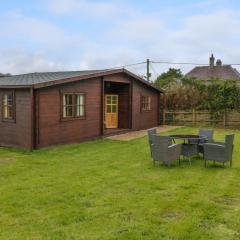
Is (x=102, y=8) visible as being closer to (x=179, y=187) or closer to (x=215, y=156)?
(x=215, y=156)

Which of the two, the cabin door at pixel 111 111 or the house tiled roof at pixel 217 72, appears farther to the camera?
the house tiled roof at pixel 217 72

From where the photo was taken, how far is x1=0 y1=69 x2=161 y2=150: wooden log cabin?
12.5m

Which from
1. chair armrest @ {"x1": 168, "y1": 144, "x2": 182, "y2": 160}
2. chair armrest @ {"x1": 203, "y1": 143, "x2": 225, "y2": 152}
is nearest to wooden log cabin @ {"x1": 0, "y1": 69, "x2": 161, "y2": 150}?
chair armrest @ {"x1": 168, "y1": 144, "x2": 182, "y2": 160}

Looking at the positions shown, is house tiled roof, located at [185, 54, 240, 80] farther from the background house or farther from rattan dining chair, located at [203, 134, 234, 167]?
rattan dining chair, located at [203, 134, 234, 167]

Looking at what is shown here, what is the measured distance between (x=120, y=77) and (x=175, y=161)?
8.39m

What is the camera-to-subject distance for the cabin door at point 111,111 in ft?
62.0

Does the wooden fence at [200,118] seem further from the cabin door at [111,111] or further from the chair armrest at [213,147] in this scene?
the chair armrest at [213,147]

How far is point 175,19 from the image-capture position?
20.2m

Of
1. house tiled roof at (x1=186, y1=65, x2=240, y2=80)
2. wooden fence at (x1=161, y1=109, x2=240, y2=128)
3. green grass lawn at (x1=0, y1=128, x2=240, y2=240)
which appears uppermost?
house tiled roof at (x1=186, y1=65, x2=240, y2=80)

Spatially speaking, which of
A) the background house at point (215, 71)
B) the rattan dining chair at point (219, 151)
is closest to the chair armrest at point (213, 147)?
the rattan dining chair at point (219, 151)

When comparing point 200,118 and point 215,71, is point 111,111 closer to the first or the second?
point 200,118

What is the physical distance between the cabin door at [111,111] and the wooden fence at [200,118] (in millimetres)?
4637

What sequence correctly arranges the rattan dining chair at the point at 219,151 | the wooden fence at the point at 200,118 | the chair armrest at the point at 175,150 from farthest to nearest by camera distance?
the wooden fence at the point at 200,118
the chair armrest at the point at 175,150
the rattan dining chair at the point at 219,151

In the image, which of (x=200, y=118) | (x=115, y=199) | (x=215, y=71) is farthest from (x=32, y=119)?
(x=215, y=71)
